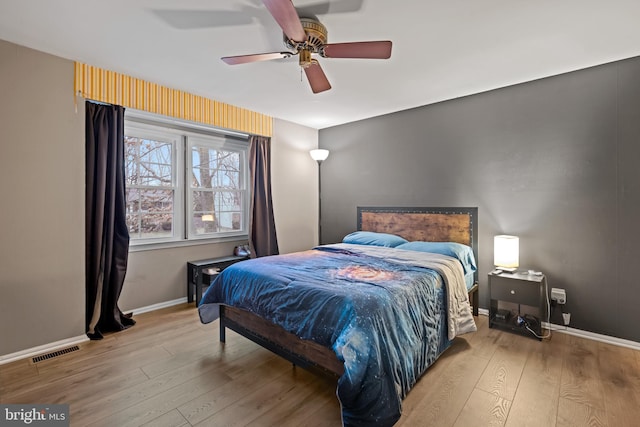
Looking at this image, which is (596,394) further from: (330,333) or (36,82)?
(36,82)

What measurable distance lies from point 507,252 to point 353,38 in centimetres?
254

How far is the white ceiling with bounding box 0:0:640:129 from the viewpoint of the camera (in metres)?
2.00

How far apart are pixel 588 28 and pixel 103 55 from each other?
3.99m

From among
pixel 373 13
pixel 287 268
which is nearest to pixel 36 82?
pixel 287 268

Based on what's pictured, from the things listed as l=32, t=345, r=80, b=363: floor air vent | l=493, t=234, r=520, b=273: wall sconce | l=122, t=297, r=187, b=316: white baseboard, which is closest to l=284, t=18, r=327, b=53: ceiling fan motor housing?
l=493, t=234, r=520, b=273: wall sconce

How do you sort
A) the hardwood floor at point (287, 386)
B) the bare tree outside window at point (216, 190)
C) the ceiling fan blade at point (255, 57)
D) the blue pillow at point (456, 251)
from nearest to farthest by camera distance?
1. the hardwood floor at point (287, 386)
2. the ceiling fan blade at point (255, 57)
3. the blue pillow at point (456, 251)
4. the bare tree outside window at point (216, 190)

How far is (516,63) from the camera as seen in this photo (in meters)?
2.75

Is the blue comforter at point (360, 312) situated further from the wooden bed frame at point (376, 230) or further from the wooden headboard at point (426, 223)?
the wooden headboard at point (426, 223)

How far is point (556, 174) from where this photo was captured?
3.00 m

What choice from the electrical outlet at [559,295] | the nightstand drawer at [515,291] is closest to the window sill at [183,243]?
the nightstand drawer at [515,291]

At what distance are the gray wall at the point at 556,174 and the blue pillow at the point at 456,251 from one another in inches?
10.4

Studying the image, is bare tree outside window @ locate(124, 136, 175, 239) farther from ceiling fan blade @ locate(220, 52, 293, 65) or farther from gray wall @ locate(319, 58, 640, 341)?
gray wall @ locate(319, 58, 640, 341)

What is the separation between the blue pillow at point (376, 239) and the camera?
384 cm

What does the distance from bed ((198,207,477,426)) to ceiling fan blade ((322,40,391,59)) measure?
64.1 inches
